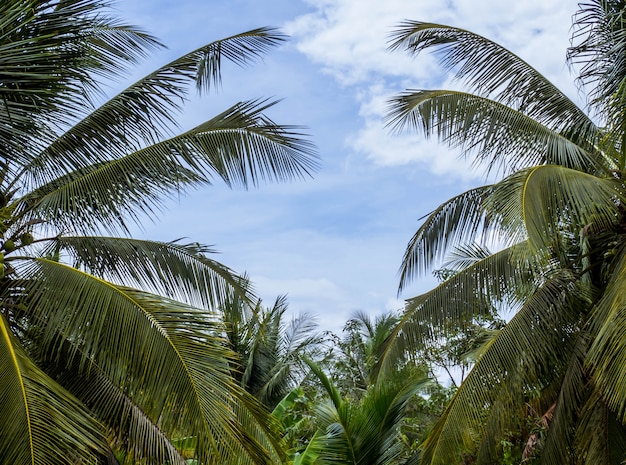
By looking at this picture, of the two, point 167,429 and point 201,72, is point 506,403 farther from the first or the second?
point 201,72

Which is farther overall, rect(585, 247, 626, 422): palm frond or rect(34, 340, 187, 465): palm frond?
rect(34, 340, 187, 465): palm frond

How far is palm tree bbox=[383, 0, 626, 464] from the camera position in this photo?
6.93 m

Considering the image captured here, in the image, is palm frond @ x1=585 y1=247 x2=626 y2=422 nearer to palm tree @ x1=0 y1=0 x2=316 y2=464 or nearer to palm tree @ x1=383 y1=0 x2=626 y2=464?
palm tree @ x1=383 y1=0 x2=626 y2=464

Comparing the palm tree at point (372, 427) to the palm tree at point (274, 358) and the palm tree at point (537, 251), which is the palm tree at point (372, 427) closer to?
the palm tree at point (537, 251)

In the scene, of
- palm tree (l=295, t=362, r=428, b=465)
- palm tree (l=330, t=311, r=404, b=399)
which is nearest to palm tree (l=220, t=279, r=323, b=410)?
palm tree (l=330, t=311, r=404, b=399)

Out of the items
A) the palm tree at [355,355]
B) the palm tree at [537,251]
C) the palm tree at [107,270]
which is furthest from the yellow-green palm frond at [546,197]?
the palm tree at [355,355]

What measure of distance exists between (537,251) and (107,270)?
4.04 m

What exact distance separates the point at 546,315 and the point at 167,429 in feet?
13.8

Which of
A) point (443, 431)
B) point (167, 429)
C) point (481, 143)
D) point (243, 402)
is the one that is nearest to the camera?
point (167, 429)

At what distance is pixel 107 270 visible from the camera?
749 cm

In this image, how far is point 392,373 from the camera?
9617 millimetres

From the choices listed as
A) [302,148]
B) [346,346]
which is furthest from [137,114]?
[346,346]

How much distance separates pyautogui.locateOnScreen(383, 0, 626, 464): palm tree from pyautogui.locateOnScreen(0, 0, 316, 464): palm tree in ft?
6.93

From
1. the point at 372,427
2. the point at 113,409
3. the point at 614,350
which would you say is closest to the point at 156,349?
the point at 113,409
